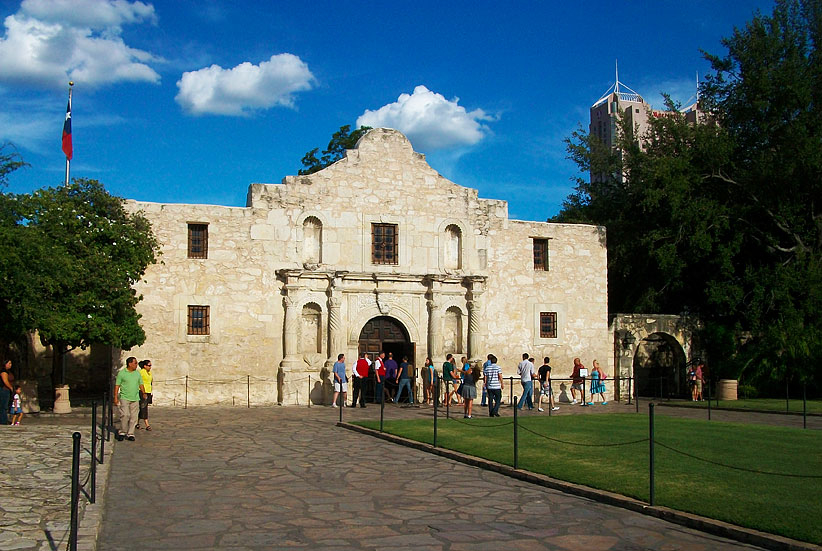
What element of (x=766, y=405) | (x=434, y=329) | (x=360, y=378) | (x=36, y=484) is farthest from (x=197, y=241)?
(x=766, y=405)

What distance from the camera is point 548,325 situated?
28.0 m

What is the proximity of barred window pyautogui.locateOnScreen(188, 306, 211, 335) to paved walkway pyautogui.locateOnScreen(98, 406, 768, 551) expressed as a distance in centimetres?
944

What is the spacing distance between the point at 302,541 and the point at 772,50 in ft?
93.3

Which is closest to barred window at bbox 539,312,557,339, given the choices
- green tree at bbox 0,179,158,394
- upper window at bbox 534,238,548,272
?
upper window at bbox 534,238,548,272

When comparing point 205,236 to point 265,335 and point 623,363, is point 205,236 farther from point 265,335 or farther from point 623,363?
point 623,363

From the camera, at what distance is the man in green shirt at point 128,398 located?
50.0 ft

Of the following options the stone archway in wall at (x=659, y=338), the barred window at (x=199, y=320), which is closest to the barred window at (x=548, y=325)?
the stone archway in wall at (x=659, y=338)

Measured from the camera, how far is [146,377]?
1720cm

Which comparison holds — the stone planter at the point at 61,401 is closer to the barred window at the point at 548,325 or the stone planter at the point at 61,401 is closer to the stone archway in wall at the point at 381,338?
the stone archway in wall at the point at 381,338

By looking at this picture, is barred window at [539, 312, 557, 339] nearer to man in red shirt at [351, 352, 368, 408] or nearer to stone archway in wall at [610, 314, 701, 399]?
stone archway in wall at [610, 314, 701, 399]

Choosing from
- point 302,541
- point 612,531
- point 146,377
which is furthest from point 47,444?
point 612,531

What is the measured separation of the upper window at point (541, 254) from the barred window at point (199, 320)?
463 inches

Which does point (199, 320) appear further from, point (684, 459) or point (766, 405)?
point (766, 405)

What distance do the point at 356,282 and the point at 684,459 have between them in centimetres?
1511
